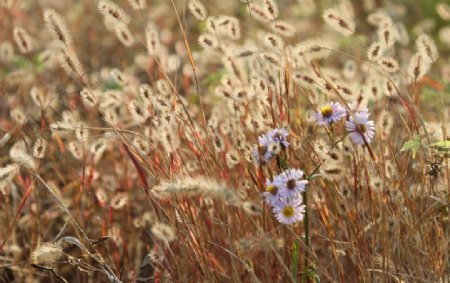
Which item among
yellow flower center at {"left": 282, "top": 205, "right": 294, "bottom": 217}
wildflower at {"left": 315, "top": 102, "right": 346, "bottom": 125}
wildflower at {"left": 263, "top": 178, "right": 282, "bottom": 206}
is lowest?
yellow flower center at {"left": 282, "top": 205, "right": 294, "bottom": 217}

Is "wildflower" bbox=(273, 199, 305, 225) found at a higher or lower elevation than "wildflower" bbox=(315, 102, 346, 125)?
lower

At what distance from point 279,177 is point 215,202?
550mm

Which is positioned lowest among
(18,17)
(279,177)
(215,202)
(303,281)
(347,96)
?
(303,281)

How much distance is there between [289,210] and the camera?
1611 mm

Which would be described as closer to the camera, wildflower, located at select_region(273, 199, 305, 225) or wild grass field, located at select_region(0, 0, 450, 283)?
wildflower, located at select_region(273, 199, 305, 225)

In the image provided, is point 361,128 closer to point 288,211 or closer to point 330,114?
point 330,114

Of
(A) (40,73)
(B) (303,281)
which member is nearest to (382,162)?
(B) (303,281)

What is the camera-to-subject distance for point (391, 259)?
186 centimetres

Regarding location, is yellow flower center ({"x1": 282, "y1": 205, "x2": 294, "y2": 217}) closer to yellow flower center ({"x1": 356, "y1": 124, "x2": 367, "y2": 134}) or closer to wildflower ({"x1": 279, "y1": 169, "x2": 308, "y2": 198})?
wildflower ({"x1": 279, "y1": 169, "x2": 308, "y2": 198})

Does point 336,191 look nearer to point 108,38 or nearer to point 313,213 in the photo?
point 313,213

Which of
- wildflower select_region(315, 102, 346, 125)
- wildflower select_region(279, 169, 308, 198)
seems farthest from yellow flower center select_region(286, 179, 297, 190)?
wildflower select_region(315, 102, 346, 125)

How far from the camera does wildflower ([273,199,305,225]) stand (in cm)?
160

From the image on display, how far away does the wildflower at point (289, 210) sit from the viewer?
1.60 metres

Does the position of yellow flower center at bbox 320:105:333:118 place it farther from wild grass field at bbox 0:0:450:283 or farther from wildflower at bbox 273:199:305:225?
wildflower at bbox 273:199:305:225
